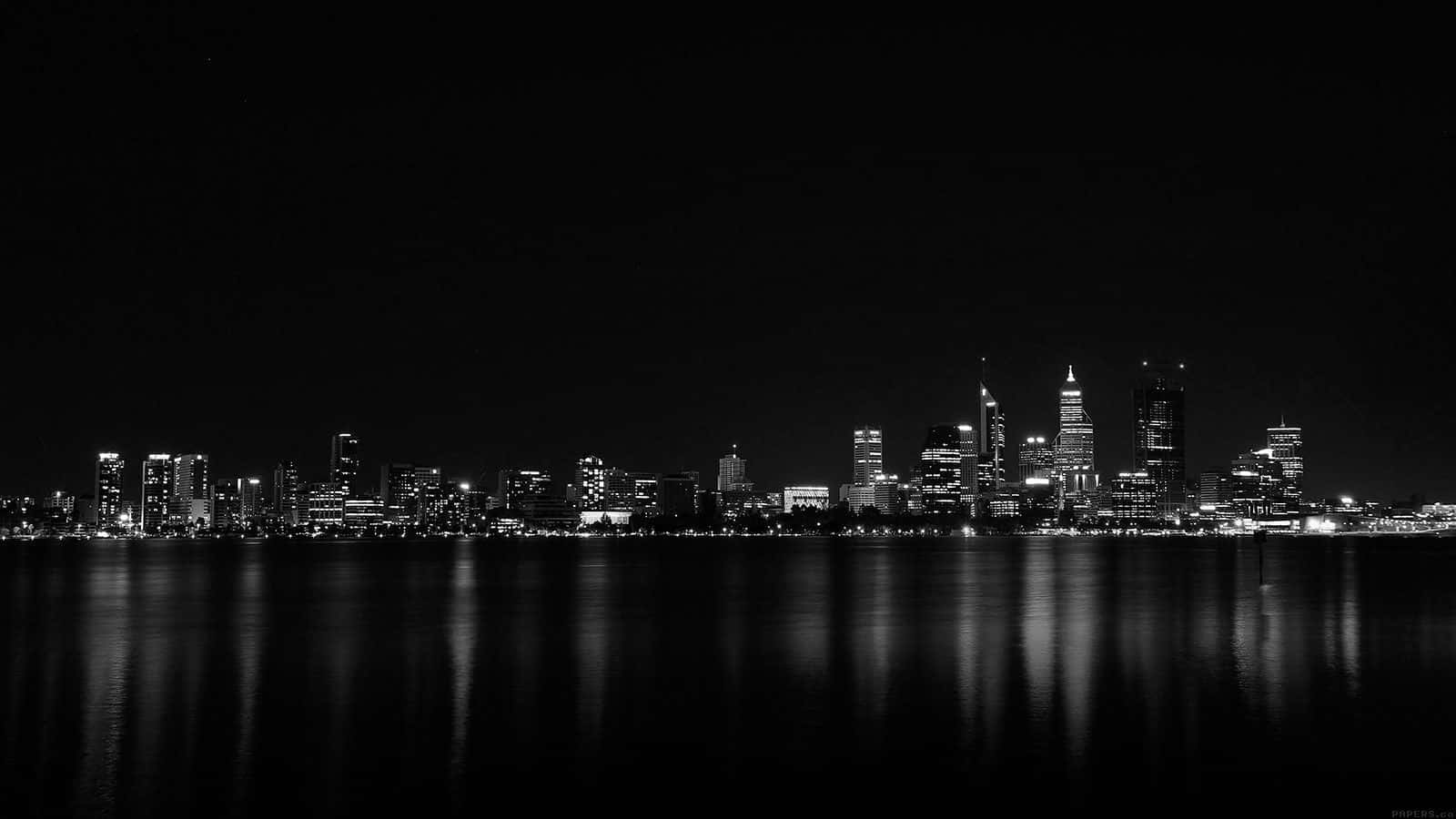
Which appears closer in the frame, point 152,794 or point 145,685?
point 152,794

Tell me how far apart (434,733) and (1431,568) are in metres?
78.2

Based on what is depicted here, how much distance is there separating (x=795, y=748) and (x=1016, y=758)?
3.00m

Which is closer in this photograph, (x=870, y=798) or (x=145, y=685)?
(x=870, y=798)

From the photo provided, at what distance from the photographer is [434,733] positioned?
17719mm

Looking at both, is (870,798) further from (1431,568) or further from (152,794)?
(1431,568)

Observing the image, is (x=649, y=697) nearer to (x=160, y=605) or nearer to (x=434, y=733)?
(x=434, y=733)

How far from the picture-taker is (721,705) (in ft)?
67.3

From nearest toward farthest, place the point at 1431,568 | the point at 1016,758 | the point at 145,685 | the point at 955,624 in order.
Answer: the point at 1016,758 < the point at 145,685 < the point at 955,624 < the point at 1431,568

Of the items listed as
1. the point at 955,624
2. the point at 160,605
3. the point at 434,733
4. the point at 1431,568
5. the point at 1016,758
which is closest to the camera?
the point at 1016,758

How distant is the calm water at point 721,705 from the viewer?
14320mm

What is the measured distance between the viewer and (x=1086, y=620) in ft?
123

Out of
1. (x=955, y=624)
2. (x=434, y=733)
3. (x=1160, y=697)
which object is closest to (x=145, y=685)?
(x=434, y=733)

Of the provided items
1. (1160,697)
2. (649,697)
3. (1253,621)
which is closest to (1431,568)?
(1253,621)

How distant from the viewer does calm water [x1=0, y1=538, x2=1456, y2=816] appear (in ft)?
47.0
